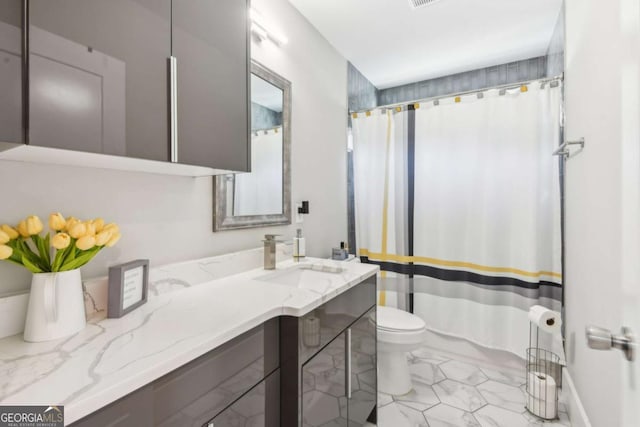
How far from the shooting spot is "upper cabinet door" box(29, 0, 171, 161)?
69 cm

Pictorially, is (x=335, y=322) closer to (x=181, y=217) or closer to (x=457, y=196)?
(x=181, y=217)

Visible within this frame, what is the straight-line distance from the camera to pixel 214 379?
808 mm

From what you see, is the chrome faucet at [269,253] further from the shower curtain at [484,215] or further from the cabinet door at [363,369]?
the shower curtain at [484,215]

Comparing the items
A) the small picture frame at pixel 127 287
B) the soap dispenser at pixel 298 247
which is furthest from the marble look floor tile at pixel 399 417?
the small picture frame at pixel 127 287

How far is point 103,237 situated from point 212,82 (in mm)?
639

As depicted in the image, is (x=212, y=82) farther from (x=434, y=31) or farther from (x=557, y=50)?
(x=557, y=50)

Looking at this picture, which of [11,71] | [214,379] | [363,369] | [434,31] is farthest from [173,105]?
[434,31]

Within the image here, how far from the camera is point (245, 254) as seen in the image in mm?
1579

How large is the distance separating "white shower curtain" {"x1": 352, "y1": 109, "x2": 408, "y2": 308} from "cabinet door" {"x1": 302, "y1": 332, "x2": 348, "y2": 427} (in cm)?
133

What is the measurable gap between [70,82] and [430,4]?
2.04 meters

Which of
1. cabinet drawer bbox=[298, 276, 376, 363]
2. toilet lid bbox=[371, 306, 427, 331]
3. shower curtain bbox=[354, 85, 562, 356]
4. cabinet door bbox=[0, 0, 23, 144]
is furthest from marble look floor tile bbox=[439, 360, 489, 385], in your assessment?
cabinet door bbox=[0, 0, 23, 144]

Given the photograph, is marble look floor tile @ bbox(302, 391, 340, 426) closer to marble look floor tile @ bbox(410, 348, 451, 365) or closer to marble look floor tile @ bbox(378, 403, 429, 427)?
marble look floor tile @ bbox(378, 403, 429, 427)

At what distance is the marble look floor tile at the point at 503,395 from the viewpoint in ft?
6.19

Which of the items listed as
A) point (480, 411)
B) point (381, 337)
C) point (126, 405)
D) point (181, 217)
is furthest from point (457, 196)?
point (126, 405)
